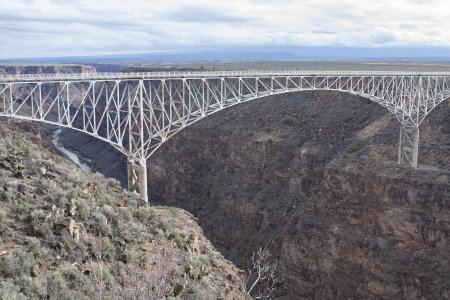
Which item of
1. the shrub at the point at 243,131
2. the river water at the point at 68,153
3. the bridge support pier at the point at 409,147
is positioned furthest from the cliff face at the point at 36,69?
the bridge support pier at the point at 409,147

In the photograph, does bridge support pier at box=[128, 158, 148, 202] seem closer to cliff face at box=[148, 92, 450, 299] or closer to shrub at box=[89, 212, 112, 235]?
shrub at box=[89, 212, 112, 235]

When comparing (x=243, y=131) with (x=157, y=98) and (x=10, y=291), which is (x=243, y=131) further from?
(x=10, y=291)

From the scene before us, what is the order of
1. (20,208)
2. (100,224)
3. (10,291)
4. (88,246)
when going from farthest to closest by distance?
(100,224) → (20,208) → (88,246) → (10,291)

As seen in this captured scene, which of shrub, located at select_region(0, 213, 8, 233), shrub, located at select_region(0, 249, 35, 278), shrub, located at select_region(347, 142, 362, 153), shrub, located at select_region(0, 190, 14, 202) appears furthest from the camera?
shrub, located at select_region(347, 142, 362, 153)

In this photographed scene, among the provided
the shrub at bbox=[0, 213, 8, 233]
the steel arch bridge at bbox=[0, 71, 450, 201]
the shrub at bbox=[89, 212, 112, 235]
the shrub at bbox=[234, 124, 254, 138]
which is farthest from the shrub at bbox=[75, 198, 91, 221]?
the shrub at bbox=[234, 124, 254, 138]

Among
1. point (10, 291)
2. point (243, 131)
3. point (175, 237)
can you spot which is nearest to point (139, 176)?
point (175, 237)

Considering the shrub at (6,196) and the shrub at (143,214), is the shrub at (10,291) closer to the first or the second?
the shrub at (6,196)
